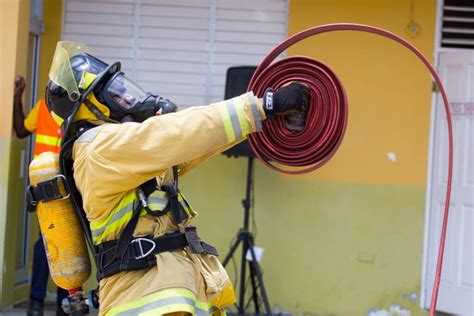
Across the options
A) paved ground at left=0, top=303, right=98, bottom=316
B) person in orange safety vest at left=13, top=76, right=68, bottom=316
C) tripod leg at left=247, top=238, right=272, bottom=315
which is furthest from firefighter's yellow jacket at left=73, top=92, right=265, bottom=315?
paved ground at left=0, top=303, right=98, bottom=316

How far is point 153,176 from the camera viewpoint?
2.95 meters

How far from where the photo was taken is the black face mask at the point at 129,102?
10.5 ft

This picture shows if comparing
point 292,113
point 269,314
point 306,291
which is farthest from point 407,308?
point 292,113

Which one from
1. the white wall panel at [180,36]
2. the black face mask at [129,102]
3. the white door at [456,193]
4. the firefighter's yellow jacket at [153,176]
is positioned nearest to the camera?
the firefighter's yellow jacket at [153,176]

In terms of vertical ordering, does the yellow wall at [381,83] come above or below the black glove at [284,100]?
above

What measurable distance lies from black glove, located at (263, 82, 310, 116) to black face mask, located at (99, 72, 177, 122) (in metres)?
0.47

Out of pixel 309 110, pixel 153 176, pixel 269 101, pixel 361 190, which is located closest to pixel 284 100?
pixel 269 101

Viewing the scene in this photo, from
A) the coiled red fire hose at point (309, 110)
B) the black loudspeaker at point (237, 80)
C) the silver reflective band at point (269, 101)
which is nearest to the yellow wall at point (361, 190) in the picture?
the black loudspeaker at point (237, 80)

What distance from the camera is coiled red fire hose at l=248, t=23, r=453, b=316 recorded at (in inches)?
128

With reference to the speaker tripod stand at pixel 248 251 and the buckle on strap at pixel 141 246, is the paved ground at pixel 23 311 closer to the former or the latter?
the speaker tripod stand at pixel 248 251

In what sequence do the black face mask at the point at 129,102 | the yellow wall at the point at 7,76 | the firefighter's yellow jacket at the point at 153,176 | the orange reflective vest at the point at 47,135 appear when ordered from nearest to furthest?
the firefighter's yellow jacket at the point at 153,176 → the black face mask at the point at 129,102 → the orange reflective vest at the point at 47,135 → the yellow wall at the point at 7,76

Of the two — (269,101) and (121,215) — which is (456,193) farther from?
(121,215)

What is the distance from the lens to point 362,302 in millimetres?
6906

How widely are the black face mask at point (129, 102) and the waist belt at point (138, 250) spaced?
508mm
